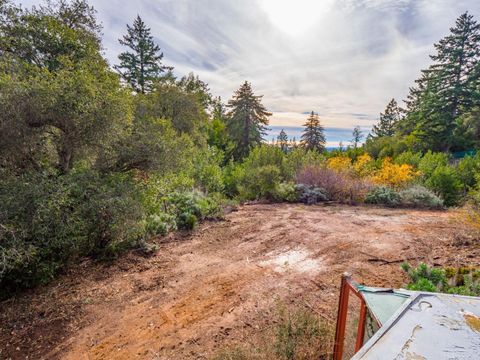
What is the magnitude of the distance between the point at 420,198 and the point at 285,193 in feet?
13.4

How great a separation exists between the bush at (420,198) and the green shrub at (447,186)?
28.9 inches

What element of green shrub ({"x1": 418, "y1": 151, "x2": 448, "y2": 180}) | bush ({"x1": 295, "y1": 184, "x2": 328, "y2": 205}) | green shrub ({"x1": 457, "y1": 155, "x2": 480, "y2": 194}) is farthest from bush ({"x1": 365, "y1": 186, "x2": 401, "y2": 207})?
green shrub ({"x1": 457, "y1": 155, "x2": 480, "y2": 194})

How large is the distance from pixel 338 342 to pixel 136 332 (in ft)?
6.49

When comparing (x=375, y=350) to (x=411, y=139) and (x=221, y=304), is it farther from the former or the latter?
(x=411, y=139)

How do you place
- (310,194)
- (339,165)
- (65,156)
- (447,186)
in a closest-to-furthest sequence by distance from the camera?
(65,156)
(447,186)
(310,194)
(339,165)

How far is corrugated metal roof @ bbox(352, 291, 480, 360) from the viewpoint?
78cm

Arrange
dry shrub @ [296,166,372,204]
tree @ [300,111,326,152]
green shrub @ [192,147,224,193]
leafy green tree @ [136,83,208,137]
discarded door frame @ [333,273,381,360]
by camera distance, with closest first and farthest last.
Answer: discarded door frame @ [333,273,381,360]
dry shrub @ [296,166,372,204]
green shrub @ [192,147,224,193]
leafy green tree @ [136,83,208,137]
tree @ [300,111,326,152]

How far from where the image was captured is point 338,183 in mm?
8234

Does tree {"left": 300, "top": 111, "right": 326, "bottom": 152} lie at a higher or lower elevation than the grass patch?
higher

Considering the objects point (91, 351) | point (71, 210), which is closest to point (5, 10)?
point (71, 210)

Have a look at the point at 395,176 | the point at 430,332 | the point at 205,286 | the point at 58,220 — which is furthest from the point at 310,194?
the point at 430,332

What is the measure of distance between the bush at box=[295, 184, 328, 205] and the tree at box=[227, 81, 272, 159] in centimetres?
1271

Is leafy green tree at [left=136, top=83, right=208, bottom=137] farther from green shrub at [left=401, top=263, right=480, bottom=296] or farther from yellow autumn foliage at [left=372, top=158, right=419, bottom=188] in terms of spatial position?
green shrub at [left=401, top=263, right=480, bottom=296]

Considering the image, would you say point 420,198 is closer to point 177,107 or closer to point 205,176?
point 205,176
